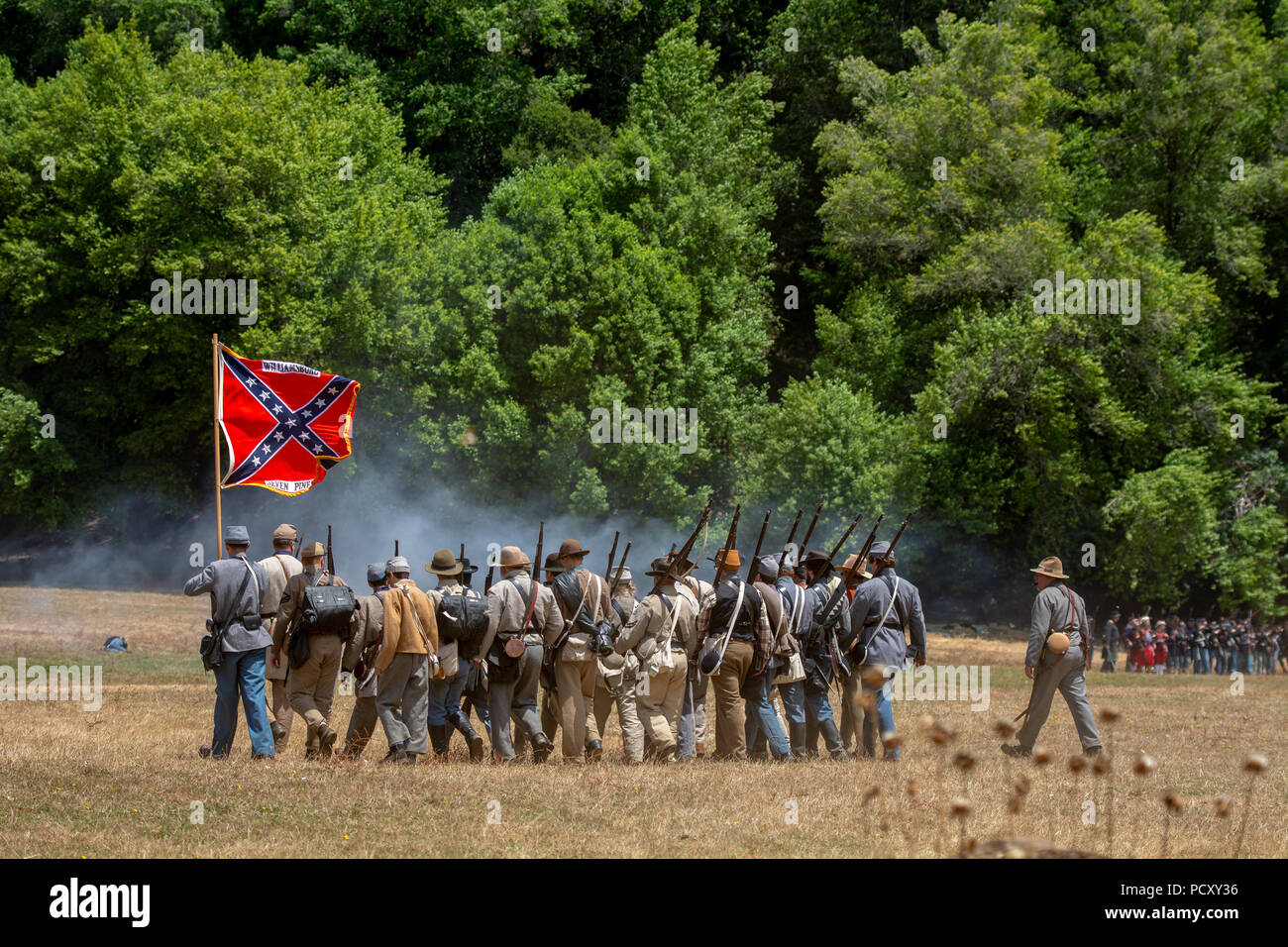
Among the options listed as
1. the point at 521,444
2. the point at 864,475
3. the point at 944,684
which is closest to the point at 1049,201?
the point at 864,475

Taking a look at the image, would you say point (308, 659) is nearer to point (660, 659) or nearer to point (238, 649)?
point (238, 649)

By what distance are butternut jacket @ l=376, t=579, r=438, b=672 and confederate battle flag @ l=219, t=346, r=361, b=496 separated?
4098mm

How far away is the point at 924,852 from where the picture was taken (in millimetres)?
8656

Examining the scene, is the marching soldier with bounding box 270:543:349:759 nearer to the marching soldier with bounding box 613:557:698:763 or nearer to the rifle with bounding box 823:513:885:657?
the marching soldier with bounding box 613:557:698:763

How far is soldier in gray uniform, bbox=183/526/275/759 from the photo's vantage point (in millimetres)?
11930

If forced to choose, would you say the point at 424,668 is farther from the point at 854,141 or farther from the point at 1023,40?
the point at 1023,40

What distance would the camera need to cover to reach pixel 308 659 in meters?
12.2

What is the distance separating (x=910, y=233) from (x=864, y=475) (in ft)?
32.0

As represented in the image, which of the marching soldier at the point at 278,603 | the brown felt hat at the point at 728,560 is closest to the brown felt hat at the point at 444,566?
the marching soldier at the point at 278,603

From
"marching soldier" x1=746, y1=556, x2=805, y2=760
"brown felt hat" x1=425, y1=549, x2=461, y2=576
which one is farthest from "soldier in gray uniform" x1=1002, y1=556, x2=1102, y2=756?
"brown felt hat" x1=425, y1=549, x2=461, y2=576

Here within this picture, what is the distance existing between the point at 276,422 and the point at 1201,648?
27.2m

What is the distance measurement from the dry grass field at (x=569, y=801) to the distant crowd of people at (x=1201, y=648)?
19.4 metres

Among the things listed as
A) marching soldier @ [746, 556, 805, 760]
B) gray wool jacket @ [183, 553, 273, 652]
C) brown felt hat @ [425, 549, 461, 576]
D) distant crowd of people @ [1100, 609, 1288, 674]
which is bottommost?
distant crowd of people @ [1100, 609, 1288, 674]

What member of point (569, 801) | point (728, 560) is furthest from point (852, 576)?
point (569, 801)
